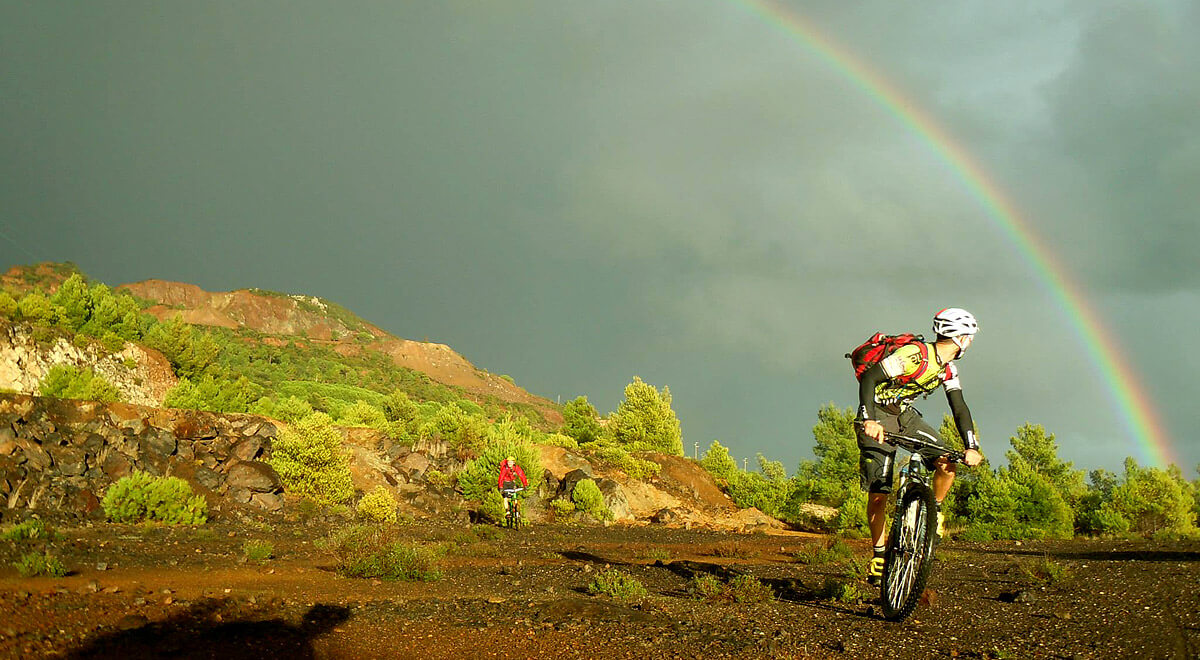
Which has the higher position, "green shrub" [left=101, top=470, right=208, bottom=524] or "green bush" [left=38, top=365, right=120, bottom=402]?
"green bush" [left=38, top=365, right=120, bottom=402]

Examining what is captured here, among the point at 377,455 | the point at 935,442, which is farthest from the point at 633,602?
the point at 377,455

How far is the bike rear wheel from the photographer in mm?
6344

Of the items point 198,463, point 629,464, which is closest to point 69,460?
point 198,463

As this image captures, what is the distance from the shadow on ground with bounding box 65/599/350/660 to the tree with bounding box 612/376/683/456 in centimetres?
4747

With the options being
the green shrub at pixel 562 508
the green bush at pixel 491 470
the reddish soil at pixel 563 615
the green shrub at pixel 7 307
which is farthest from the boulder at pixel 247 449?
the green shrub at pixel 7 307

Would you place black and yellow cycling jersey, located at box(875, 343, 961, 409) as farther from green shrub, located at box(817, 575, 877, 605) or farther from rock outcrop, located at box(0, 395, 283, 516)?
rock outcrop, located at box(0, 395, 283, 516)

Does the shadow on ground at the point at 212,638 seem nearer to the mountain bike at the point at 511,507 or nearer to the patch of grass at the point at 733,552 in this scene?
the patch of grass at the point at 733,552

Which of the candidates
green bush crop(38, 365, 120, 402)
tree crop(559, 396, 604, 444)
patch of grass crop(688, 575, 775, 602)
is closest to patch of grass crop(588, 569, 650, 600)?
patch of grass crop(688, 575, 775, 602)

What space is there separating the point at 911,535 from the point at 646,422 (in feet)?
164

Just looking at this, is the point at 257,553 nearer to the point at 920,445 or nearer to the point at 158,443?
the point at 920,445

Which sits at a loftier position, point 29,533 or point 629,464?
point 629,464

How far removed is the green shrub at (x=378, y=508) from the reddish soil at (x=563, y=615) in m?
14.1

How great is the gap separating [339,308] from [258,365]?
86037 mm

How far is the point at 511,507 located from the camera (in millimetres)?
26484
